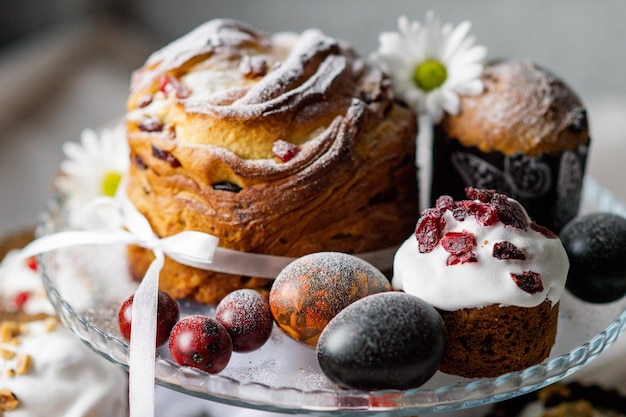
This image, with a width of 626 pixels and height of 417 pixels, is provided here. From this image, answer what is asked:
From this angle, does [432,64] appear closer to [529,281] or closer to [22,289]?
[529,281]

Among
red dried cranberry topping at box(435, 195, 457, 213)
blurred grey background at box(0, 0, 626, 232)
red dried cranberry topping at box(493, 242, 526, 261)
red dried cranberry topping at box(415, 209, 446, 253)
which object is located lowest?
red dried cranberry topping at box(493, 242, 526, 261)

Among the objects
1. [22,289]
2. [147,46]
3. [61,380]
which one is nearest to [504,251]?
[61,380]

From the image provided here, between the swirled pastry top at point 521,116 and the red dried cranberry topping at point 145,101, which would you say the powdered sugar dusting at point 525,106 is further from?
the red dried cranberry topping at point 145,101

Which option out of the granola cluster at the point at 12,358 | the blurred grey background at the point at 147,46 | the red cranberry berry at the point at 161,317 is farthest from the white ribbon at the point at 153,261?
the blurred grey background at the point at 147,46

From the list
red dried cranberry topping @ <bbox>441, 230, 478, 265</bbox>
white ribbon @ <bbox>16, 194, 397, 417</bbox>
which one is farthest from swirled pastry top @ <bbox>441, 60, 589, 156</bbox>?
red dried cranberry topping @ <bbox>441, 230, 478, 265</bbox>

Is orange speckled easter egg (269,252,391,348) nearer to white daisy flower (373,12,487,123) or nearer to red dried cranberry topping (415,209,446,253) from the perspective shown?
red dried cranberry topping (415,209,446,253)

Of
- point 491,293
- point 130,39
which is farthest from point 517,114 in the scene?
point 130,39
